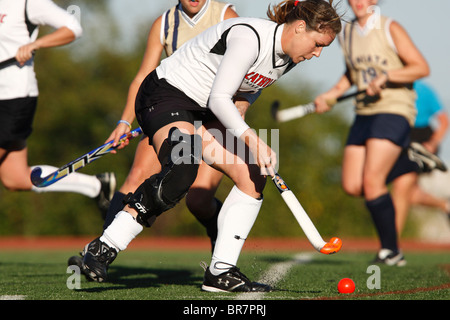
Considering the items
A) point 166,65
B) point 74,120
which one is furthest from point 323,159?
point 166,65

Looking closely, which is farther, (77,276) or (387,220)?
(387,220)

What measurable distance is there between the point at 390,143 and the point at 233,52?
306 centimetres

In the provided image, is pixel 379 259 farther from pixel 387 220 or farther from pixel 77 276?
pixel 77 276

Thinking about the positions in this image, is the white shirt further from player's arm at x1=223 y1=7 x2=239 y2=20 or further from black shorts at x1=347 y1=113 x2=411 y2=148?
black shorts at x1=347 y1=113 x2=411 y2=148

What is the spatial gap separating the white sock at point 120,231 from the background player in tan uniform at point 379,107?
10.3 ft

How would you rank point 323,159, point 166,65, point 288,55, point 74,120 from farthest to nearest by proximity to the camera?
point 323,159 → point 74,120 → point 166,65 → point 288,55

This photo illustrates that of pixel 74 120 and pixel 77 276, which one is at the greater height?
pixel 77 276

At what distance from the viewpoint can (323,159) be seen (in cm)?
1991

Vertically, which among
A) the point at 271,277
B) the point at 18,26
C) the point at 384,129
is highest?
the point at 18,26

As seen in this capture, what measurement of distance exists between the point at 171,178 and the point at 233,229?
54 centimetres

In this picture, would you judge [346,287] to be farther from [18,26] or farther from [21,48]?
[18,26]

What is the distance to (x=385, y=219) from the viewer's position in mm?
6199

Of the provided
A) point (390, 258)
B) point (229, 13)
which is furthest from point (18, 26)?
point (390, 258)

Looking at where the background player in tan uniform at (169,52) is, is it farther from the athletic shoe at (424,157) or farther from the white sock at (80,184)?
the athletic shoe at (424,157)
